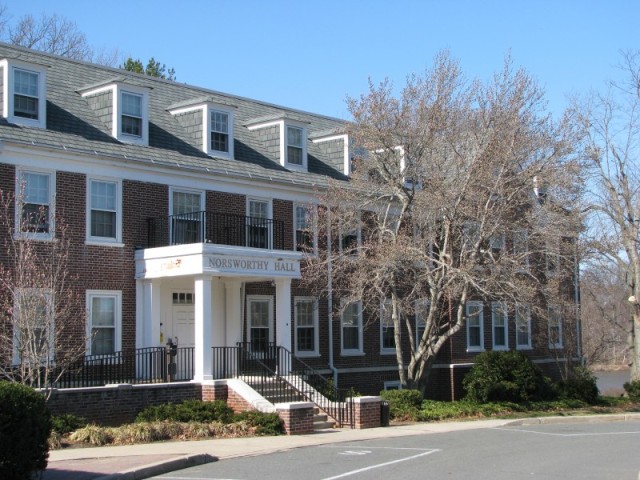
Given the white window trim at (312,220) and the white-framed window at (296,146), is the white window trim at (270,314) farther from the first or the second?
the white-framed window at (296,146)

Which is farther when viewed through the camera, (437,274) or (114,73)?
(114,73)

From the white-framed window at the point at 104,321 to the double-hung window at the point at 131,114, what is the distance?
14.7 feet

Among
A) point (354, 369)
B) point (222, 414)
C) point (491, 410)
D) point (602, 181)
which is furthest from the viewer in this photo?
point (602, 181)

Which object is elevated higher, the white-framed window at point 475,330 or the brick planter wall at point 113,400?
the white-framed window at point 475,330

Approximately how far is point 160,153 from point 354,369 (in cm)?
997

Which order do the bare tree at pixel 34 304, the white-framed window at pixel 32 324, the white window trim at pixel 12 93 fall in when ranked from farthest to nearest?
the white window trim at pixel 12 93 < the bare tree at pixel 34 304 < the white-framed window at pixel 32 324

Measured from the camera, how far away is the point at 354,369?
3058 centimetres

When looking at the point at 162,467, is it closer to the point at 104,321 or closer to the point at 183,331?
the point at 104,321

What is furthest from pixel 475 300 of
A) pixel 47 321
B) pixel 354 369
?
pixel 47 321

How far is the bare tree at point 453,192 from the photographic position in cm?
2555

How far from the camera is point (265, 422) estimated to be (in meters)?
20.9

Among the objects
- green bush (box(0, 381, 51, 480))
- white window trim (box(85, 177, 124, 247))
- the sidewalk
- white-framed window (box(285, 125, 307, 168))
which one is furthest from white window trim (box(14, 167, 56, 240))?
white-framed window (box(285, 125, 307, 168))

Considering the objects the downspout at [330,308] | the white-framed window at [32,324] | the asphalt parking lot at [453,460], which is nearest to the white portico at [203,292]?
the downspout at [330,308]

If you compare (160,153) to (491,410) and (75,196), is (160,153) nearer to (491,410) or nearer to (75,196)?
(75,196)
